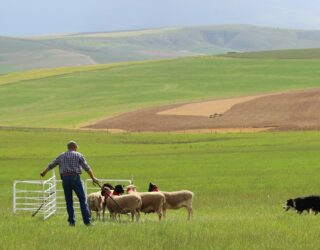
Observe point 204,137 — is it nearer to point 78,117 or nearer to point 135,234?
point 78,117

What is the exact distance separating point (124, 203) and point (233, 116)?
215ft

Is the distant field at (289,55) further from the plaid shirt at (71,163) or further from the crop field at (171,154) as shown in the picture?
the plaid shirt at (71,163)

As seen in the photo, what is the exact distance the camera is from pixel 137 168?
4519 cm

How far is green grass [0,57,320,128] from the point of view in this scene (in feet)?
338

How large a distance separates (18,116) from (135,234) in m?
86.2

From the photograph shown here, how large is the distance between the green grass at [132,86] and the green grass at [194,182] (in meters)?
22.0

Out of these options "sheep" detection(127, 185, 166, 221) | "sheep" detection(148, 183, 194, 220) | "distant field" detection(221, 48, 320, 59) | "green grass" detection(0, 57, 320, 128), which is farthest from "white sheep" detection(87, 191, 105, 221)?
"distant field" detection(221, 48, 320, 59)

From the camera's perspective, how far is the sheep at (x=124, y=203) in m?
22.4

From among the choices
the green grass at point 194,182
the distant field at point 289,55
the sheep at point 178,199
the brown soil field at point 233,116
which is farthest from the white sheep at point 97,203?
the distant field at point 289,55

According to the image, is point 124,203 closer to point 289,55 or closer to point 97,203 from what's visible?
point 97,203

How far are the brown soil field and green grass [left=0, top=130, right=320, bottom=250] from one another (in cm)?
786

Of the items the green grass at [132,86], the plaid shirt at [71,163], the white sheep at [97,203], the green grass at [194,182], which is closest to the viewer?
the green grass at [194,182]

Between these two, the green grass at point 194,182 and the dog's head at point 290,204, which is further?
the dog's head at point 290,204

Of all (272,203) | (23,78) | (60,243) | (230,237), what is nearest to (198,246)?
(230,237)
